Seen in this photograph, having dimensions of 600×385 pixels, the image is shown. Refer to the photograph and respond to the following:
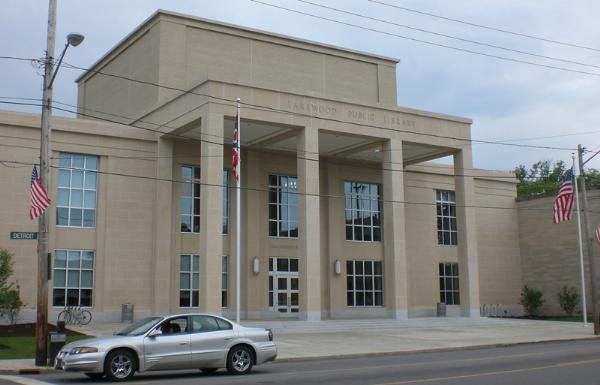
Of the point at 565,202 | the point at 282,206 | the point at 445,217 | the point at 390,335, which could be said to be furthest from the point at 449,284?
the point at 390,335

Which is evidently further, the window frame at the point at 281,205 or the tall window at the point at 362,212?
the tall window at the point at 362,212

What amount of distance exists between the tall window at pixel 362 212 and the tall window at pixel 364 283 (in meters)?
1.63

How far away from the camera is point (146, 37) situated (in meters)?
41.0

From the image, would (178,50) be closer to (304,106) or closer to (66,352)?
(304,106)

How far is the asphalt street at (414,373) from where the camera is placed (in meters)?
14.1

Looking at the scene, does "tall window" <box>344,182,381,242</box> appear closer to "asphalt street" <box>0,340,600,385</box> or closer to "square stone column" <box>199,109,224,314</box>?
"square stone column" <box>199,109,224,314</box>

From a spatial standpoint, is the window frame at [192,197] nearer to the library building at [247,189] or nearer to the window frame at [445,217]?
the library building at [247,189]

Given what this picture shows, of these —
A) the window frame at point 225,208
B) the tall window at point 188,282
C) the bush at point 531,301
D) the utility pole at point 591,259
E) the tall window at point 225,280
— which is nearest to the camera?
the utility pole at point 591,259

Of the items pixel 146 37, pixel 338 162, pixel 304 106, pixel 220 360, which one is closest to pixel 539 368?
pixel 220 360

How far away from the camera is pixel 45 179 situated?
66.6 feet

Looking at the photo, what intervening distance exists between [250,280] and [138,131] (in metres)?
10.0

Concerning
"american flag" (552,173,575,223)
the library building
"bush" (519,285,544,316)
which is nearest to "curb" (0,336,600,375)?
"american flag" (552,173,575,223)

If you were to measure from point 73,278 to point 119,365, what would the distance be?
66.1 feet

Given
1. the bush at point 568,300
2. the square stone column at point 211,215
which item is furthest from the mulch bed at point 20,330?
the bush at point 568,300
